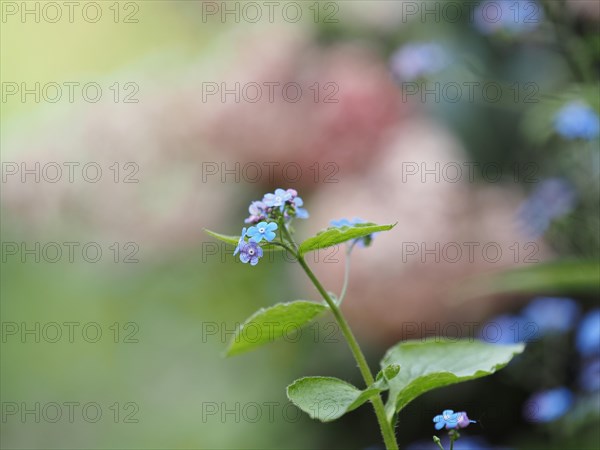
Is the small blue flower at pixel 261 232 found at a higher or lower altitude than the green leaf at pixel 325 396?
higher

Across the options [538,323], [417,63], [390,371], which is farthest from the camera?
[417,63]

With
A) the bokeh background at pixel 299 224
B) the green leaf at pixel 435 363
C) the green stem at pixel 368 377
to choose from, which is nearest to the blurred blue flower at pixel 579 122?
the bokeh background at pixel 299 224

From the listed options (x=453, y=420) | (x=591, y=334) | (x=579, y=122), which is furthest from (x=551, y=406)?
(x=453, y=420)

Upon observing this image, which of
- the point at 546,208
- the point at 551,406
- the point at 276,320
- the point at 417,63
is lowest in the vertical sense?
the point at 551,406

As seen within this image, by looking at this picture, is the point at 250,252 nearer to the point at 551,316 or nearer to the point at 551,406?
the point at 551,406

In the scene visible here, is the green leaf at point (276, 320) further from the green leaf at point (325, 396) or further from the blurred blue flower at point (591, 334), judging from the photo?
the blurred blue flower at point (591, 334)
